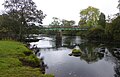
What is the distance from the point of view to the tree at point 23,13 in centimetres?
6078

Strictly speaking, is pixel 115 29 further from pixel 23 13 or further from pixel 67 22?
pixel 67 22

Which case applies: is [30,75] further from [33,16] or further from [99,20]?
[99,20]

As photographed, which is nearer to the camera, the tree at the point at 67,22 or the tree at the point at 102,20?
the tree at the point at 102,20

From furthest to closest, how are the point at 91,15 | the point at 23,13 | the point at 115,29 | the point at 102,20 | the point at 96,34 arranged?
the point at 91,15
the point at 102,20
the point at 96,34
the point at 115,29
the point at 23,13

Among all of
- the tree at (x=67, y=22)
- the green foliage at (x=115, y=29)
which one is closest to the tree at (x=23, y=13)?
the green foliage at (x=115, y=29)

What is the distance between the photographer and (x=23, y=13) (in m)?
60.9

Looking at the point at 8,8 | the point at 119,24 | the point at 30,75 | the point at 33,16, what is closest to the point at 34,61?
the point at 30,75

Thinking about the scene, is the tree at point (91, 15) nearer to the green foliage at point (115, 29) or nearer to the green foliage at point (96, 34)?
the green foliage at point (96, 34)

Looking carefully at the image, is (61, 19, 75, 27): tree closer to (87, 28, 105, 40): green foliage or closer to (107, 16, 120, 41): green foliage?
(87, 28, 105, 40): green foliage

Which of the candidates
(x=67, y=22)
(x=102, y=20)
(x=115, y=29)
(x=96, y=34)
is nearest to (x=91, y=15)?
(x=102, y=20)

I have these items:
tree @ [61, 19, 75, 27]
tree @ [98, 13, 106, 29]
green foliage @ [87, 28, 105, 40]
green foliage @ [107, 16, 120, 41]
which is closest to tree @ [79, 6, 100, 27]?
tree @ [98, 13, 106, 29]

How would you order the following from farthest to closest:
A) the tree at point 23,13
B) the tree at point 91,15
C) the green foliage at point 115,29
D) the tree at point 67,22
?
the tree at point 67,22 < the tree at point 91,15 < the green foliage at point 115,29 < the tree at point 23,13

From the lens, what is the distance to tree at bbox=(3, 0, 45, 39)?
2393 inches

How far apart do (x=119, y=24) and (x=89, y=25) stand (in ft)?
123
